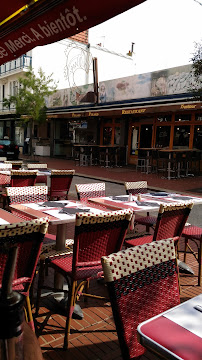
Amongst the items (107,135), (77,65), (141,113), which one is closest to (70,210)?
(141,113)

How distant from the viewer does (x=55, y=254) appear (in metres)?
3.17

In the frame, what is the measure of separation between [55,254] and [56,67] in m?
26.1

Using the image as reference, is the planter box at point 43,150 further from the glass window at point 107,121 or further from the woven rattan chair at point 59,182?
the woven rattan chair at point 59,182

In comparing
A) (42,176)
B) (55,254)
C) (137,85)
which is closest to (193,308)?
(55,254)

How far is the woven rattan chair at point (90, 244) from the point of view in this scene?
2.59 metres

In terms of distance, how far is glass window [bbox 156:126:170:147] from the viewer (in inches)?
659

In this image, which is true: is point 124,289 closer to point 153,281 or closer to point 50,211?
point 153,281

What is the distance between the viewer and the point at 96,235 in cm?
270

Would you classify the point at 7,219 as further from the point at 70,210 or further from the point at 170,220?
the point at 170,220

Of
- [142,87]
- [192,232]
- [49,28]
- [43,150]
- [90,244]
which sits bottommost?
[192,232]

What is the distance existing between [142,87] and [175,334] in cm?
1567

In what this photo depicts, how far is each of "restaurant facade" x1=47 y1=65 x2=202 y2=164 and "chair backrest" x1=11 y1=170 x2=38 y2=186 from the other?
27.1 feet

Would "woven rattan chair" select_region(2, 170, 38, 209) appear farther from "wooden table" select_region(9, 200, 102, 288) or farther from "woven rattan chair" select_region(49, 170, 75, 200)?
"wooden table" select_region(9, 200, 102, 288)

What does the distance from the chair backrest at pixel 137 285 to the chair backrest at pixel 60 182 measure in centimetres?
454
